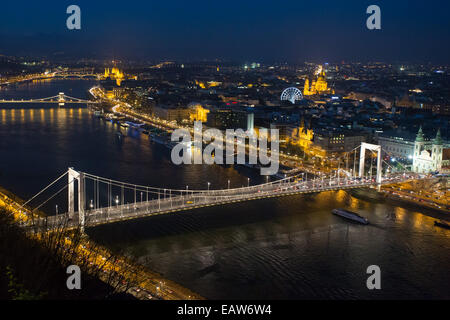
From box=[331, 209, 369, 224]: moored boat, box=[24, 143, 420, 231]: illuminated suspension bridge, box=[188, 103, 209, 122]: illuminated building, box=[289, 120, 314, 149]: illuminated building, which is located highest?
box=[188, 103, 209, 122]: illuminated building

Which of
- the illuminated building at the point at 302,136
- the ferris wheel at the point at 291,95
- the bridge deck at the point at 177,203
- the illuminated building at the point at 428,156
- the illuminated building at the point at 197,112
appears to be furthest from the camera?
the ferris wheel at the point at 291,95

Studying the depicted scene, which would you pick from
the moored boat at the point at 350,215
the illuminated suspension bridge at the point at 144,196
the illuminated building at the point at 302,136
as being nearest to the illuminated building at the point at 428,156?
the illuminated suspension bridge at the point at 144,196

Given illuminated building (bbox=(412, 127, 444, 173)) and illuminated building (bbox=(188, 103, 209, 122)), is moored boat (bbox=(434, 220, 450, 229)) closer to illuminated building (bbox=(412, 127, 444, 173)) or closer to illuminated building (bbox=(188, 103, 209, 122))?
illuminated building (bbox=(412, 127, 444, 173))

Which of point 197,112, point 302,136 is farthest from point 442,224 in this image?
point 197,112

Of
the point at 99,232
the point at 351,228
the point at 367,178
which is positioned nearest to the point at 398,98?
the point at 367,178

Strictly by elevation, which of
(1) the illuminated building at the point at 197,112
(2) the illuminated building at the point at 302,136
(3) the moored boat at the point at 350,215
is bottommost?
(3) the moored boat at the point at 350,215

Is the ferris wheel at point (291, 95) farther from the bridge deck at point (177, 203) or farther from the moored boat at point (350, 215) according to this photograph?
the moored boat at point (350, 215)

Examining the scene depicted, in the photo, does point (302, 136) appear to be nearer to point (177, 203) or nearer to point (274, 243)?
point (177, 203)

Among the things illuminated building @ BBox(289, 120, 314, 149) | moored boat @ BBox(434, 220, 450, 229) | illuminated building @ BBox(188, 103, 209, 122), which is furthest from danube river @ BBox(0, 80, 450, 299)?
illuminated building @ BBox(188, 103, 209, 122)
